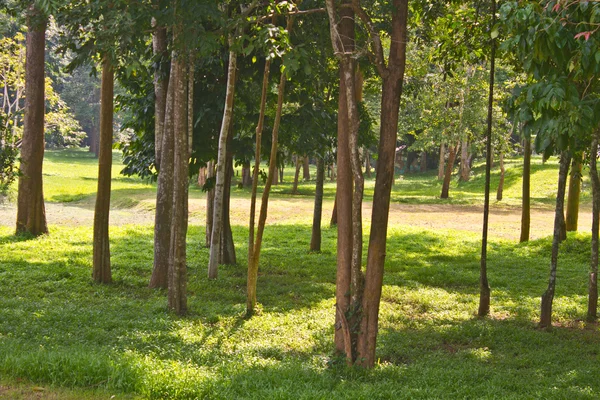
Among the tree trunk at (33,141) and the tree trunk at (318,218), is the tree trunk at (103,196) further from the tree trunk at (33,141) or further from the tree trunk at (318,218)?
the tree trunk at (318,218)

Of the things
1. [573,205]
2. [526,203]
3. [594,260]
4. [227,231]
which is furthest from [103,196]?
[573,205]

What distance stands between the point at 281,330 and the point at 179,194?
271 cm

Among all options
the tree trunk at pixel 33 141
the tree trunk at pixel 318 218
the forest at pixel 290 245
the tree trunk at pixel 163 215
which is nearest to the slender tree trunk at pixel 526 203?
the forest at pixel 290 245

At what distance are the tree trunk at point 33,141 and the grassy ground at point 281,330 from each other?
0.83 metres

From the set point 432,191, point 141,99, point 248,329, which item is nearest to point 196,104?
point 141,99

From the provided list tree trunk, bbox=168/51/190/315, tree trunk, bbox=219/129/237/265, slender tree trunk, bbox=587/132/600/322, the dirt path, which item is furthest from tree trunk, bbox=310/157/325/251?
slender tree trunk, bbox=587/132/600/322

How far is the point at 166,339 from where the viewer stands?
9.30m

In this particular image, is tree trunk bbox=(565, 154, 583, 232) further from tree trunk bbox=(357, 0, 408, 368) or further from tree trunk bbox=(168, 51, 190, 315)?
tree trunk bbox=(357, 0, 408, 368)

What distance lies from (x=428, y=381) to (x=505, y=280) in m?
8.49

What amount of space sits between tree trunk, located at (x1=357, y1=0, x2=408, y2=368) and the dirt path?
50.0 ft

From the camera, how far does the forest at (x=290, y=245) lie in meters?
6.86

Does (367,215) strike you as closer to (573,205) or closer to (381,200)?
(573,205)

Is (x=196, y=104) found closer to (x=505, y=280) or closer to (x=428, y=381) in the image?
(x=505, y=280)

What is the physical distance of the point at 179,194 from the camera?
37.5 ft
